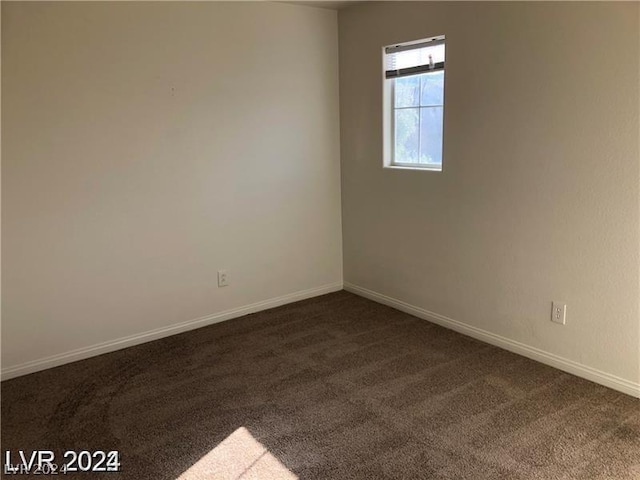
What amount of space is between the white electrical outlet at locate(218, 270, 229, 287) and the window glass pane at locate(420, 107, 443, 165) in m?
1.58

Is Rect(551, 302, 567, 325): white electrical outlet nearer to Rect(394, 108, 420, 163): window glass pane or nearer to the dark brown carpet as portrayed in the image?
the dark brown carpet

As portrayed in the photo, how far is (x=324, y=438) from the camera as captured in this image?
2342 mm

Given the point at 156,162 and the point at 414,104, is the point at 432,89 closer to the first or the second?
the point at 414,104

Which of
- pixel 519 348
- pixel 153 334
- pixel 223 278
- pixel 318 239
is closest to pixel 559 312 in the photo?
pixel 519 348

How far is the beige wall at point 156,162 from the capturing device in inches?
113

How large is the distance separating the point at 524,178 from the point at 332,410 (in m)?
1.62

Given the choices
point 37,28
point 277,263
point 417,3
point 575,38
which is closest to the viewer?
point 575,38

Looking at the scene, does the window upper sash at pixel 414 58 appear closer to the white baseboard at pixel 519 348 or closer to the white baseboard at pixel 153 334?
the white baseboard at pixel 519 348

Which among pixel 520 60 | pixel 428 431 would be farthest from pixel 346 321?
pixel 520 60

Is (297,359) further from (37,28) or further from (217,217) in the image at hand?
(37,28)

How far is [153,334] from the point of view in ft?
11.3

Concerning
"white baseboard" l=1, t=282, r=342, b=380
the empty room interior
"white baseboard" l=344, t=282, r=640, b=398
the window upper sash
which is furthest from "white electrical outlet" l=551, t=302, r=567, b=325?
"white baseboard" l=1, t=282, r=342, b=380

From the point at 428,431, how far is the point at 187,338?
1.76 meters

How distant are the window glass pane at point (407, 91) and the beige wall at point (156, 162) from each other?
0.57 meters
